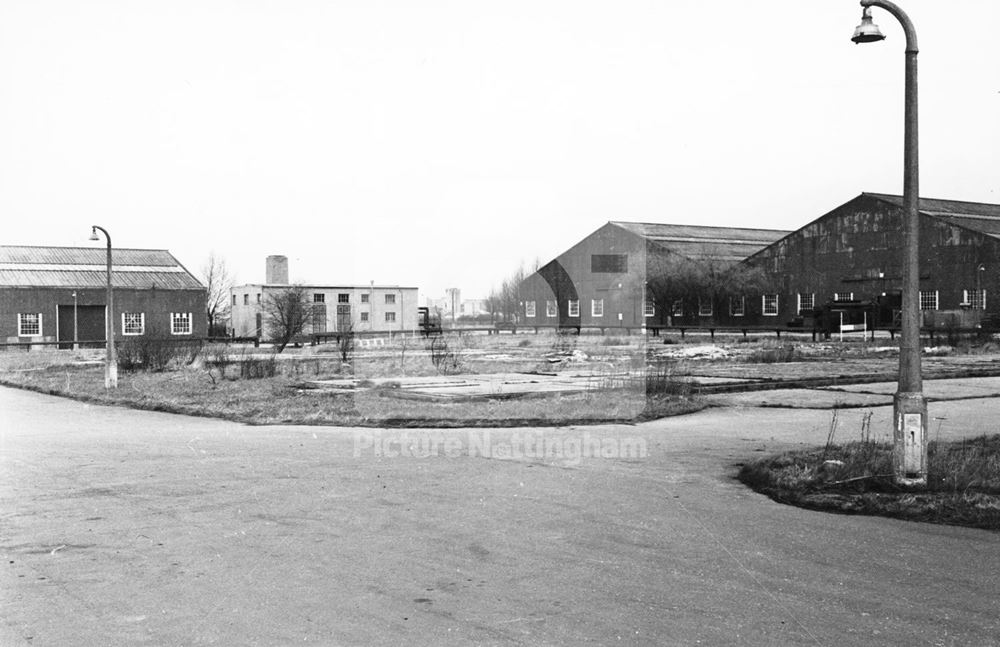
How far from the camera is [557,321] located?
72.9 m

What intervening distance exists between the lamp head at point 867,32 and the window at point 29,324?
61910mm

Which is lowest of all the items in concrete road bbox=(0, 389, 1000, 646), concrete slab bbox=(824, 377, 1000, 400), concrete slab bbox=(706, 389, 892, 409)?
concrete road bbox=(0, 389, 1000, 646)

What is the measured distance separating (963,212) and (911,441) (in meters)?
58.4

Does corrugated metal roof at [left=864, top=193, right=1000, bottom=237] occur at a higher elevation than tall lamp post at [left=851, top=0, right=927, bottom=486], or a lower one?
higher

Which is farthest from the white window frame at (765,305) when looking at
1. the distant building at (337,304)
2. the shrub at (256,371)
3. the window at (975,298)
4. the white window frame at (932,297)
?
the shrub at (256,371)

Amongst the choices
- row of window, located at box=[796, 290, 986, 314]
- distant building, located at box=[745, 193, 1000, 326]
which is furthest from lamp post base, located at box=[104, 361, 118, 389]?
row of window, located at box=[796, 290, 986, 314]

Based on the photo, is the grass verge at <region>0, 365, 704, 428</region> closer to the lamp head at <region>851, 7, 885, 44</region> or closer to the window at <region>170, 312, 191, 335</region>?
the lamp head at <region>851, 7, 885, 44</region>

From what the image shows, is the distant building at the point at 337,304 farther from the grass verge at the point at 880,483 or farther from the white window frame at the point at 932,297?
the grass verge at the point at 880,483

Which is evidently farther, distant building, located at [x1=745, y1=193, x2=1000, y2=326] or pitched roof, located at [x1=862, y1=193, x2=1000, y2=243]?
pitched roof, located at [x1=862, y1=193, x2=1000, y2=243]

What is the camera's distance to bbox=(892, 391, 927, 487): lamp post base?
8.84 meters

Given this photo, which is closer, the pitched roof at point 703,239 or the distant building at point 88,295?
the distant building at point 88,295

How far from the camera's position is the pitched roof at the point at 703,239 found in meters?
70.2

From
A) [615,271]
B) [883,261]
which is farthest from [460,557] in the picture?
[615,271]

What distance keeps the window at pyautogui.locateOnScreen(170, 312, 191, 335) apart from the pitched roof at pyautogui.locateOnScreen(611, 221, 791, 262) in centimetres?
3317
